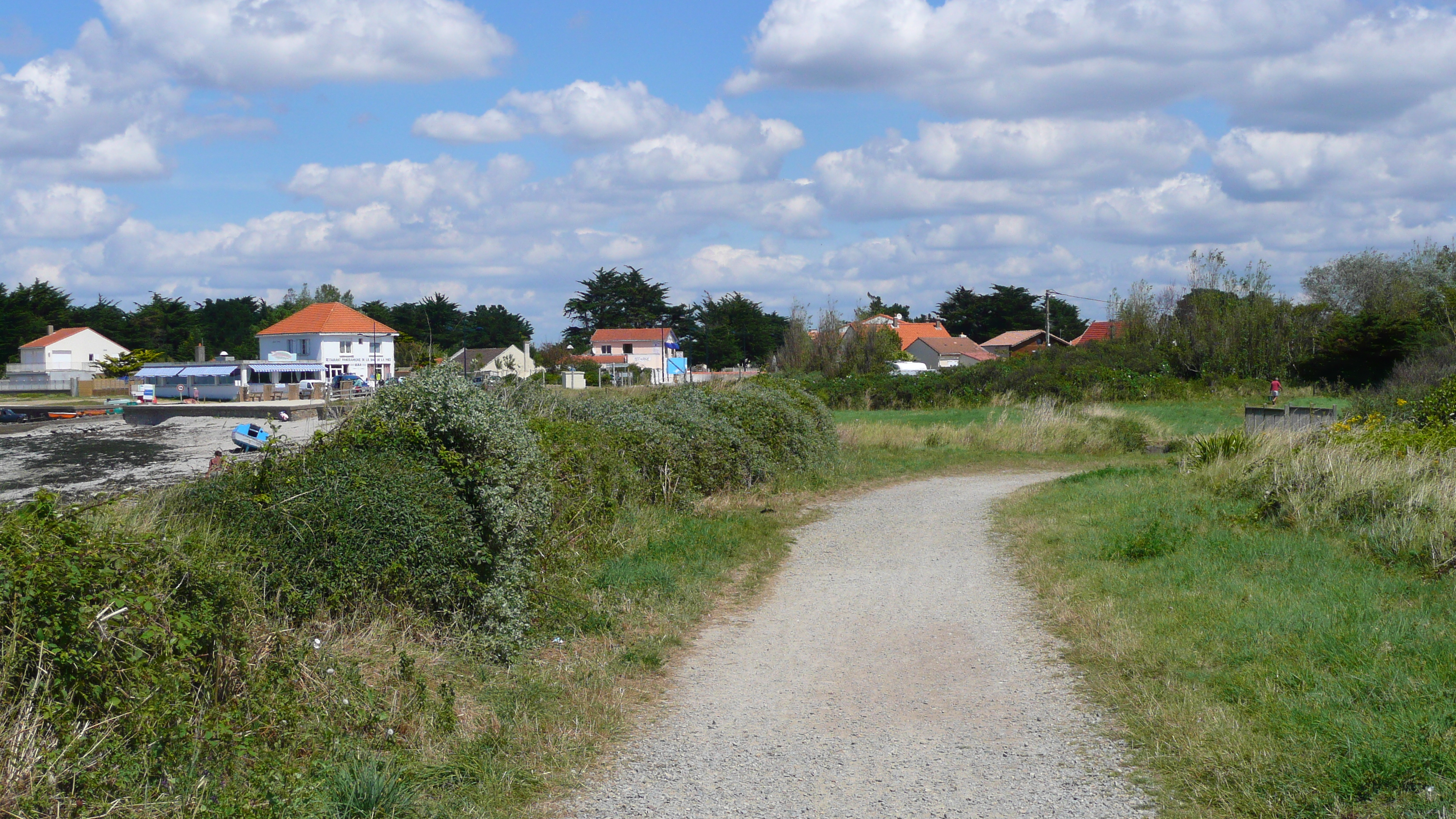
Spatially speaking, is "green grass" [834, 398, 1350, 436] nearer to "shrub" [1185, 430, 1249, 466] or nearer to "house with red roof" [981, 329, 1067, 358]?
"shrub" [1185, 430, 1249, 466]

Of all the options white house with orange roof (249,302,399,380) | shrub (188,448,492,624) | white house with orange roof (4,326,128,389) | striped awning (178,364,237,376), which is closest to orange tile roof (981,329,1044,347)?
white house with orange roof (249,302,399,380)

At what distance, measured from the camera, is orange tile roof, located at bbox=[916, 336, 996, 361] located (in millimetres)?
85625

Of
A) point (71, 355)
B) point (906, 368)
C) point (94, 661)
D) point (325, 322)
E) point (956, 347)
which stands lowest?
point (94, 661)

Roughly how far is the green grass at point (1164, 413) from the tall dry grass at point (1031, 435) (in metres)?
1.93

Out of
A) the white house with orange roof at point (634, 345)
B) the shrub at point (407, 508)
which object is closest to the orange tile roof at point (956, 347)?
the white house with orange roof at point (634, 345)

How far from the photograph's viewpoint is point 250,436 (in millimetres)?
8938

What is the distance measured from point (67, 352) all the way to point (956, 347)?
6958 cm

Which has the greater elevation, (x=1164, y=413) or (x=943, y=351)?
(x=943, y=351)

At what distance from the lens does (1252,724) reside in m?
5.40

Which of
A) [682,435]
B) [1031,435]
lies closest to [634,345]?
[1031,435]

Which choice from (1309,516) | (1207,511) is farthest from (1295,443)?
(1309,516)

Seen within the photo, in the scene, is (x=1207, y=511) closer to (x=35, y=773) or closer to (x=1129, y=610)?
(x=1129, y=610)

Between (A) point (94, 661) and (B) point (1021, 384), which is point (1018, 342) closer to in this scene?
(B) point (1021, 384)

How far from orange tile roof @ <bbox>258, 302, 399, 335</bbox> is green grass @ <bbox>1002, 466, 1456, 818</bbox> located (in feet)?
238
